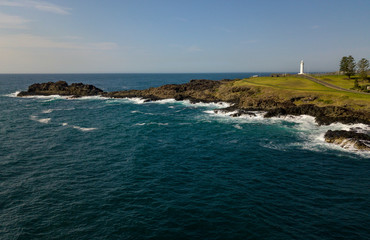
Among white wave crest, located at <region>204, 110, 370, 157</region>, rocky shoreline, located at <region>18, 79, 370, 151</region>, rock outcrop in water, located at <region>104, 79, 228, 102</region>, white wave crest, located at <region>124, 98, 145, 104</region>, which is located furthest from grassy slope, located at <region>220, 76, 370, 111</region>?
white wave crest, located at <region>124, 98, 145, 104</region>

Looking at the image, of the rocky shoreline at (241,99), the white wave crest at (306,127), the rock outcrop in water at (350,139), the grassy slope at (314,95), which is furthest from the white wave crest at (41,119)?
the rock outcrop in water at (350,139)

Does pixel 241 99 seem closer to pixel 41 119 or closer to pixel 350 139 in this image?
pixel 350 139

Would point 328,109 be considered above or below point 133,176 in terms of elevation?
above

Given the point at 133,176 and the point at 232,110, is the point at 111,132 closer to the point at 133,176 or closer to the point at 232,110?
the point at 133,176

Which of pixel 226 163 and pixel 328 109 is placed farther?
pixel 328 109

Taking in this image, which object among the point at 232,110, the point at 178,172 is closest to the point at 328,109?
the point at 232,110

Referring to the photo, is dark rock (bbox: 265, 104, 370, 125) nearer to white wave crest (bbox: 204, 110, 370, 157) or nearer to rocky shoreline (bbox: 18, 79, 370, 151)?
rocky shoreline (bbox: 18, 79, 370, 151)
